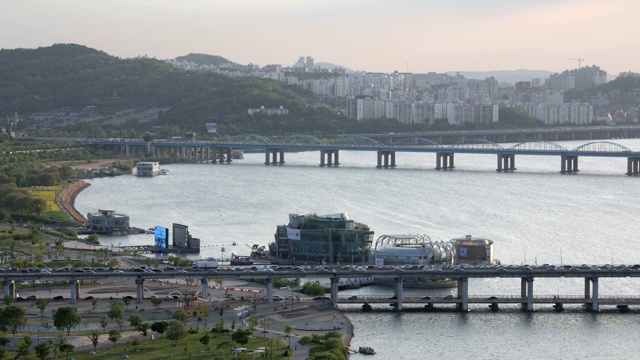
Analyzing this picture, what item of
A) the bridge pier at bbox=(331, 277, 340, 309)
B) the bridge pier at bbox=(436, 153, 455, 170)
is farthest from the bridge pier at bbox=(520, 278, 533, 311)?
the bridge pier at bbox=(436, 153, 455, 170)

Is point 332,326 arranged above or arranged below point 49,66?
below

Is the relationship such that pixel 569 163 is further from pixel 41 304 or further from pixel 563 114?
pixel 563 114

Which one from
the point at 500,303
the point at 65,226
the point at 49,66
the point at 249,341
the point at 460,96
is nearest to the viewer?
the point at 249,341

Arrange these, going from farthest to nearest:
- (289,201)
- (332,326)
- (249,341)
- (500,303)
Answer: (289,201), (500,303), (332,326), (249,341)

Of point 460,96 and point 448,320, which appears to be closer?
point 448,320

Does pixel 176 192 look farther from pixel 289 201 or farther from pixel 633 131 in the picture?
pixel 633 131

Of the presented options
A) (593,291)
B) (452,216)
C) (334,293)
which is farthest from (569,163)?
(334,293)

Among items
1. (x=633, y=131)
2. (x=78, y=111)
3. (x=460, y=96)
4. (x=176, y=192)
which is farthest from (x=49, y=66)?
(x=176, y=192)
